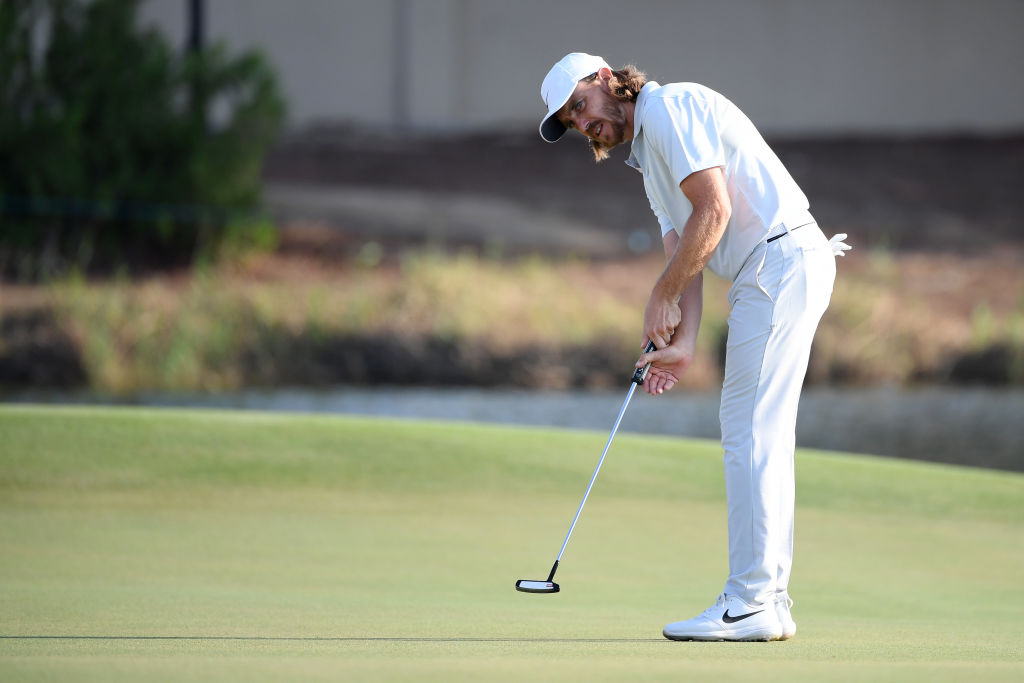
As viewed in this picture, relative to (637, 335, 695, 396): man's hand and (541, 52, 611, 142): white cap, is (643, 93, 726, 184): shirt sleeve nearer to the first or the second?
(541, 52, 611, 142): white cap

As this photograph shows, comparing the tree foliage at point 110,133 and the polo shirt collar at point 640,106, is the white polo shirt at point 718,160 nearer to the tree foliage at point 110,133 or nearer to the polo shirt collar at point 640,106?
the polo shirt collar at point 640,106

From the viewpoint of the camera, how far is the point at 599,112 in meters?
2.81

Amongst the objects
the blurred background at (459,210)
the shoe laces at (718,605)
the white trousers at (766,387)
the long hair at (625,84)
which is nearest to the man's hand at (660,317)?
the white trousers at (766,387)

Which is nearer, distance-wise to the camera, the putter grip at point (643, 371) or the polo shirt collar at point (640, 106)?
the polo shirt collar at point (640, 106)

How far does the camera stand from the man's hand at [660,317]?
2812 mm

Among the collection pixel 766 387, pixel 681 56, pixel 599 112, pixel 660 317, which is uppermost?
pixel 681 56

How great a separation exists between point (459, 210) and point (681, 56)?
4215 mm

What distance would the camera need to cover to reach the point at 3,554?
3561mm

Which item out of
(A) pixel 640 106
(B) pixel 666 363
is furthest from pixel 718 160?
(B) pixel 666 363

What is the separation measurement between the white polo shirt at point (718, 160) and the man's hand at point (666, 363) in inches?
7.2

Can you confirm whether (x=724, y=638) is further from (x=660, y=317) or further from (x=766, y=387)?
(x=660, y=317)

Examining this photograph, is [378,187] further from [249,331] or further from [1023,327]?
[1023,327]

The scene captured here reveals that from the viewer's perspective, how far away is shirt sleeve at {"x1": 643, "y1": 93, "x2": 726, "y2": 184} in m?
2.64

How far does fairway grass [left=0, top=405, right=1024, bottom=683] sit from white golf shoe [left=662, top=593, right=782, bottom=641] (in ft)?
0.27
